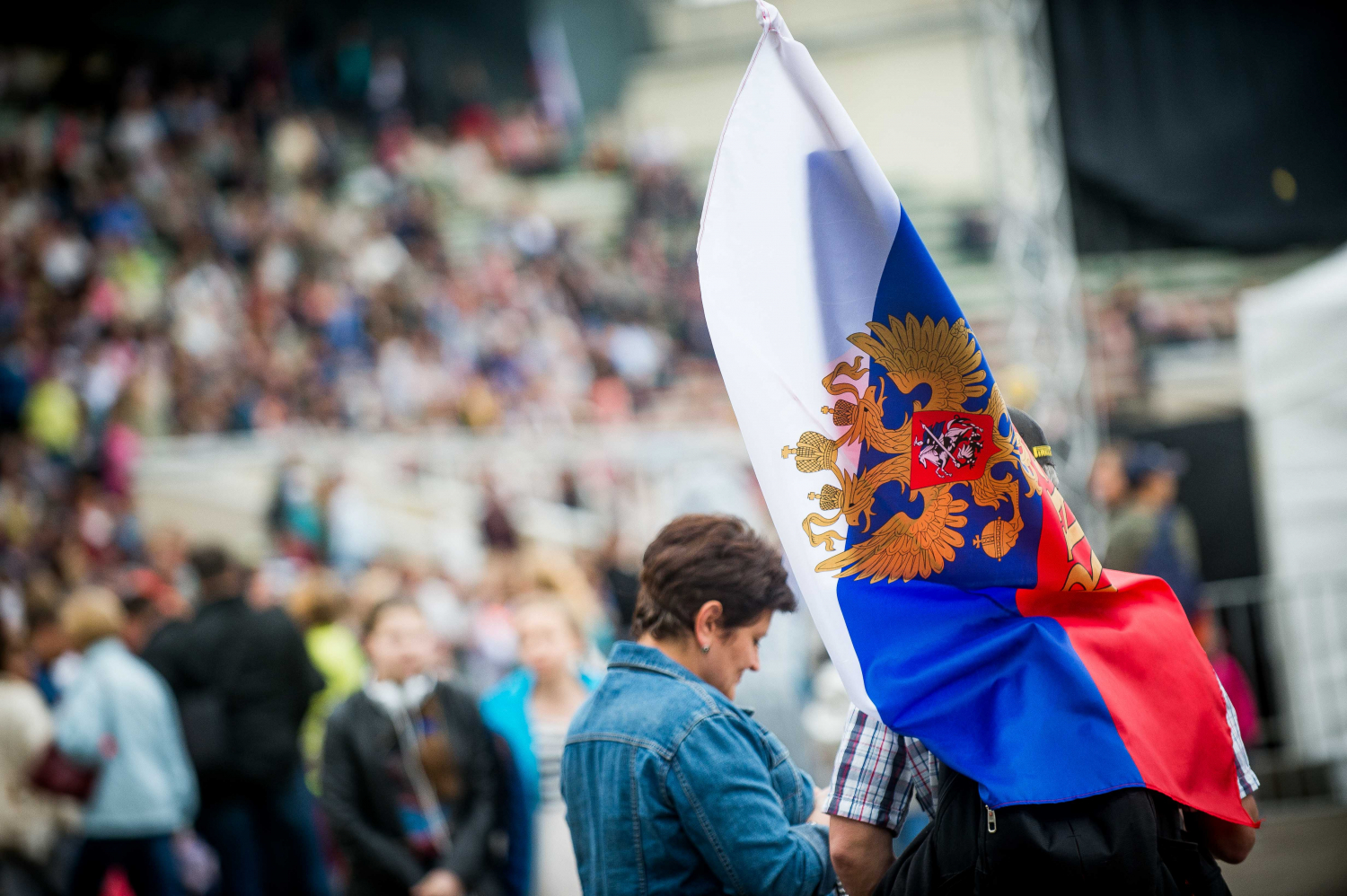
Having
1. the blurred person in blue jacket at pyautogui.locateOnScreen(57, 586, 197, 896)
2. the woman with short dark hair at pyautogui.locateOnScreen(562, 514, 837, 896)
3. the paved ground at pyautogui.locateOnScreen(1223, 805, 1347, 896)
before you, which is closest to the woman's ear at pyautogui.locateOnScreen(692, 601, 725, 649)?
the woman with short dark hair at pyautogui.locateOnScreen(562, 514, 837, 896)

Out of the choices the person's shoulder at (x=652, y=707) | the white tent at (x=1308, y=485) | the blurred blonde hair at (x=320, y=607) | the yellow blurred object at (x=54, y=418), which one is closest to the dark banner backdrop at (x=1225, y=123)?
the white tent at (x=1308, y=485)

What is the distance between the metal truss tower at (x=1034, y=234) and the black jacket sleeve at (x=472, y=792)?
483 centimetres

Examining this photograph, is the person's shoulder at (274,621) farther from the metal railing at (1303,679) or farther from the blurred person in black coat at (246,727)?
the metal railing at (1303,679)

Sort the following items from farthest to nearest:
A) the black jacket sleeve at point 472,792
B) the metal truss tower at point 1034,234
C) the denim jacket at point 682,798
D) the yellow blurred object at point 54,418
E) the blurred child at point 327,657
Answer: the yellow blurred object at point 54,418 < the metal truss tower at point 1034,234 < the blurred child at point 327,657 < the black jacket sleeve at point 472,792 < the denim jacket at point 682,798

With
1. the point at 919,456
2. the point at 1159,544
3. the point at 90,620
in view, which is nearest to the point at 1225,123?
the point at 1159,544

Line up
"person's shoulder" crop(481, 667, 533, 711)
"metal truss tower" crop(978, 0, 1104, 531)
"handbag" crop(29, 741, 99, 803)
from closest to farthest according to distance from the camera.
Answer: "person's shoulder" crop(481, 667, 533, 711) → "handbag" crop(29, 741, 99, 803) → "metal truss tower" crop(978, 0, 1104, 531)

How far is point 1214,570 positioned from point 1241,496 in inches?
19.5

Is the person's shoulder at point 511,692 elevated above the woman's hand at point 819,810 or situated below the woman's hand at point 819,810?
below

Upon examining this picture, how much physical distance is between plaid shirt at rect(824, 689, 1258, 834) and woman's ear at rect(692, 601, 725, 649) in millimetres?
384

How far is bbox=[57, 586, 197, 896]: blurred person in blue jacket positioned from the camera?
4.95m

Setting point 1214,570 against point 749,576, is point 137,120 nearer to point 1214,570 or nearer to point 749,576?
point 1214,570

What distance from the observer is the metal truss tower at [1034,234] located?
7.54 m

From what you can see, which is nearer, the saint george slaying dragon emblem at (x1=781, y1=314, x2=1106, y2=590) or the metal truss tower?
the saint george slaying dragon emblem at (x1=781, y1=314, x2=1106, y2=590)

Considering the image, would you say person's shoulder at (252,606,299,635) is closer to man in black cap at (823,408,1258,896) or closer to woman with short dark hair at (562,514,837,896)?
woman with short dark hair at (562,514,837,896)
